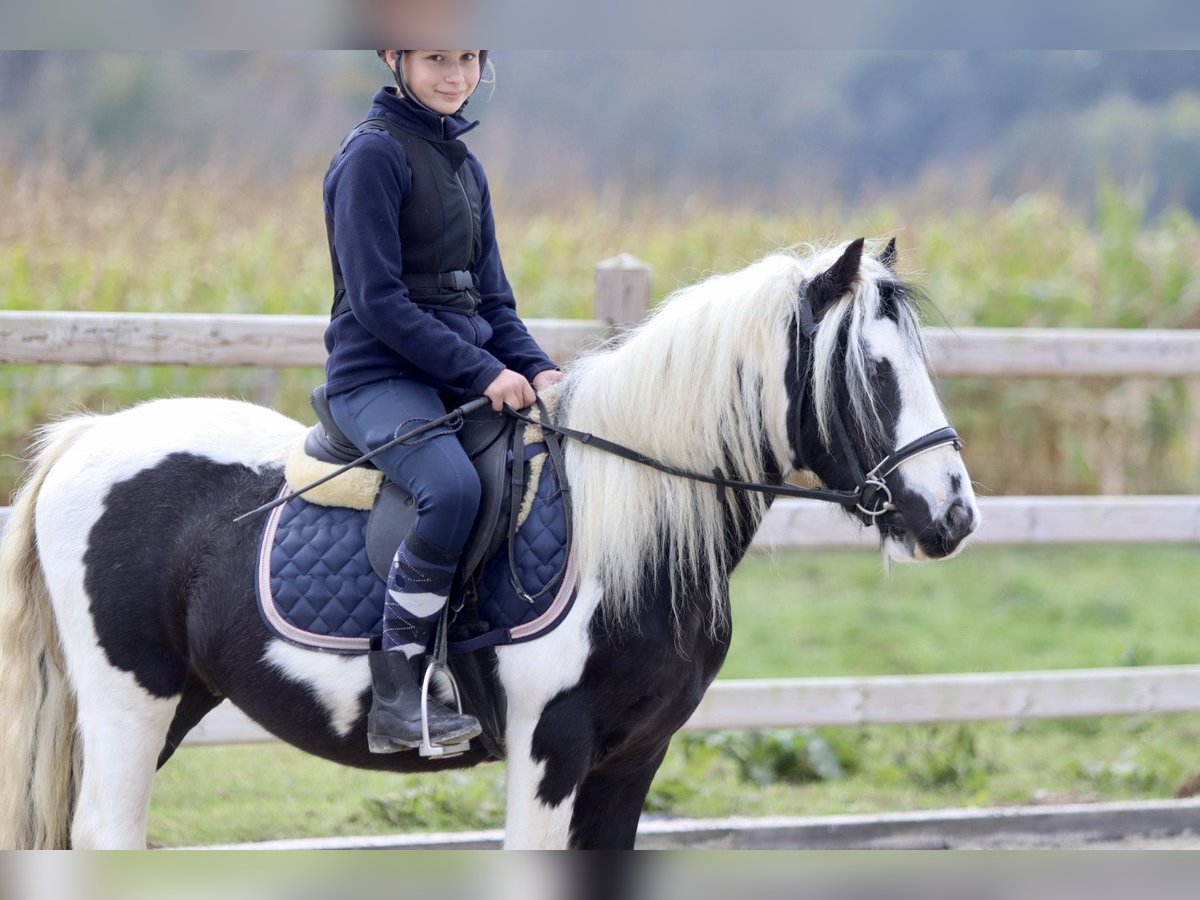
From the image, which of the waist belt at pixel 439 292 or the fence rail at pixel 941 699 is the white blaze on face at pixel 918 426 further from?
the fence rail at pixel 941 699

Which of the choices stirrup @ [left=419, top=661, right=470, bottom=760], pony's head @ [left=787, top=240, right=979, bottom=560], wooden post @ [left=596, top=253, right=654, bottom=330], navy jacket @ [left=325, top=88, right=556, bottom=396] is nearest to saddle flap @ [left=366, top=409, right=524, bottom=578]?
navy jacket @ [left=325, top=88, right=556, bottom=396]

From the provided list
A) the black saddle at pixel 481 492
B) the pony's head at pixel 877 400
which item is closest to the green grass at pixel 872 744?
the pony's head at pixel 877 400

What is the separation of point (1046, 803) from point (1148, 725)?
1278 mm

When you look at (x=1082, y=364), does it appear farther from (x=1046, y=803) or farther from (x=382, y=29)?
(x=382, y=29)

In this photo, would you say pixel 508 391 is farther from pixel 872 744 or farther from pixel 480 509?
pixel 872 744

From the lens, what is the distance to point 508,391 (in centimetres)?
271

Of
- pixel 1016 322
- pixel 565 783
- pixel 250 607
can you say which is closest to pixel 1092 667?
pixel 1016 322

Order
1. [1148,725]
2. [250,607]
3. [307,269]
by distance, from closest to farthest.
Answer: [250,607]
[1148,725]
[307,269]

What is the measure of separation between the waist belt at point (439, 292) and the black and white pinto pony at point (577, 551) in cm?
31

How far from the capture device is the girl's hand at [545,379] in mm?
2975

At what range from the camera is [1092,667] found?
631cm

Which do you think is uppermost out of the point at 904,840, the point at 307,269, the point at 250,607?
the point at 307,269

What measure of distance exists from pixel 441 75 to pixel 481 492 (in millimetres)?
903

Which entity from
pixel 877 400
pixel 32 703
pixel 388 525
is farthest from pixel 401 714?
pixel 877 400
